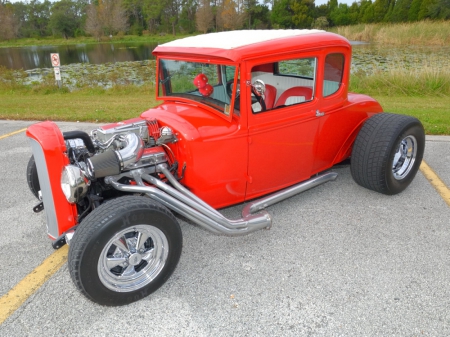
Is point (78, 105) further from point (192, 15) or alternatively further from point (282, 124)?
point (192, 15)

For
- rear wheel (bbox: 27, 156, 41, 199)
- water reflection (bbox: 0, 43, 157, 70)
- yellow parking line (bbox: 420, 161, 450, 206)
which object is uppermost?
rear wheel (bbox: 27, 156, 41, 199)

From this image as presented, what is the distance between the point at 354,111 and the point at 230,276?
2507mm

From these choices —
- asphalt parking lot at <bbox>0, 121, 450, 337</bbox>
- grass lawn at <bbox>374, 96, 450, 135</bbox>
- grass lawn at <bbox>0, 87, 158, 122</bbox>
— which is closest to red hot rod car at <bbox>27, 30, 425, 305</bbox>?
asphalt parking lot at <bbox>0, 121, 450, 337</bbox>

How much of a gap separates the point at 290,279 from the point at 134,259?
4.32 feet

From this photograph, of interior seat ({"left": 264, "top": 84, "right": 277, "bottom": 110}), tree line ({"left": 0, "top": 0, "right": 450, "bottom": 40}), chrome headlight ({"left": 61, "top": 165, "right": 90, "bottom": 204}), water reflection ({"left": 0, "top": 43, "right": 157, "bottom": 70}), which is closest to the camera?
chrome headlight ({"left": 61, "top": 165, "right": 90, "bottom": 204})

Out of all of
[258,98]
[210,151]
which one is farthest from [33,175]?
[258,98]

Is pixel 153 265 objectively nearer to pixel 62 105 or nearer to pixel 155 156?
pixel 155 156

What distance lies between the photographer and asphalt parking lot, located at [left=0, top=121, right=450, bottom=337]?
2725 mm

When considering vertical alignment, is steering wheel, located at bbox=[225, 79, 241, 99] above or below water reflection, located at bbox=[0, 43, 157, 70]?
above

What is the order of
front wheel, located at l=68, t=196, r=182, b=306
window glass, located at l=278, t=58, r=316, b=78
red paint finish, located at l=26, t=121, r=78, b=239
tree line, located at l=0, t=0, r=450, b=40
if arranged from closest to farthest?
front wheel, located at l=68, t=196, r=182, b=306 < red paint finish, located at l=26, t=121, r=78, b=239 < window glass, located at l=278, t=58, r=316, b=78 < tree line, located at l=0, t=0, r=450, b=40

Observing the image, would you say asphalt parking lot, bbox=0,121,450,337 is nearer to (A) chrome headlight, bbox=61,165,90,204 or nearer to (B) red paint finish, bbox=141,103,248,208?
(B) red paint finish, bbox=141,103,248,208

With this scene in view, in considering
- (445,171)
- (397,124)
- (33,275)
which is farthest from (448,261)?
(33,275)

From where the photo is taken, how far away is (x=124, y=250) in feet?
9.68

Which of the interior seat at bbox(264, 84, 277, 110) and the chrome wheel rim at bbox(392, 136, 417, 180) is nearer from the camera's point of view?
the interior seat at bbox(264, 84, 277, 110)
